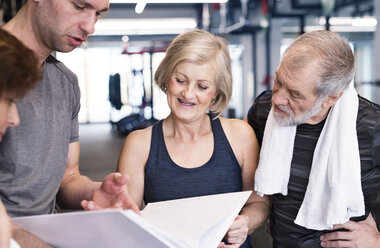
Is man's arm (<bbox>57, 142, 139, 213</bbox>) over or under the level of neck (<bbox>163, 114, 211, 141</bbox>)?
under

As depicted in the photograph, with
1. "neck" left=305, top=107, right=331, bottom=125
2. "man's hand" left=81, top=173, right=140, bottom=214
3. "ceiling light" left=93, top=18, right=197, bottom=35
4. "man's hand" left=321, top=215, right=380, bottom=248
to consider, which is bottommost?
"man's hand" left=321, top=215, right=380, bottom=248

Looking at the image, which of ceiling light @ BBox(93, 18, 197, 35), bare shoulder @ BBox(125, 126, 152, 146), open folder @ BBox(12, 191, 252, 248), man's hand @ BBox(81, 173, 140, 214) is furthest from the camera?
ceiling light @ BBox(93, 18, 197, 35)

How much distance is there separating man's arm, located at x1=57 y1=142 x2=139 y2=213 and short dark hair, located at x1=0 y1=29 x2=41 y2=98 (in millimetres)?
430

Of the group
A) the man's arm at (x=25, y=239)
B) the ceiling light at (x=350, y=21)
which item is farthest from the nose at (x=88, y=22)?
the ceiling light at (x=350, y=21)

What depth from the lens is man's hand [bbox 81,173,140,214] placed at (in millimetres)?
1168

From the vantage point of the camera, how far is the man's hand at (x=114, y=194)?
1.17 m

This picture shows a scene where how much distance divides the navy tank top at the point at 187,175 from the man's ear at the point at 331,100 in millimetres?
391

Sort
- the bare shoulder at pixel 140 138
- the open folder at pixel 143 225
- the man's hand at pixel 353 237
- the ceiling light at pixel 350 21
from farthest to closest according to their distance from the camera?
the ceiling light at pixel 350 21, the bare shoulder at pixel 140 138, the man's hand at pixel 353 237, the open folder at pixel 143 225

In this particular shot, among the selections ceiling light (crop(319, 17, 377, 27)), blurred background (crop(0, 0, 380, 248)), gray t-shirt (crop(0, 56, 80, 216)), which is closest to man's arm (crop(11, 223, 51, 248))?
gray t-shirt (crop(0, 56, 80, 216))

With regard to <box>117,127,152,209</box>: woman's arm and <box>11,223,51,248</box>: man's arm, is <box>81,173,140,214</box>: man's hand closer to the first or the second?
<box>11,223,51,248</box>: man's arm

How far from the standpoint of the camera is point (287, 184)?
5.26 ft

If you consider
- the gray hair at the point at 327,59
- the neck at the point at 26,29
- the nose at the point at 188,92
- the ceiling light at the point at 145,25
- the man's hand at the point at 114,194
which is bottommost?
the man's hand at the point at 114,194

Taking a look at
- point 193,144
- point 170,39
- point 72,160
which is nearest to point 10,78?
point 72,160

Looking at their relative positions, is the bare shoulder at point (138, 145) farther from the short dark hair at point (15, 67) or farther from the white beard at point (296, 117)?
the short dark hair at point (15, 67)
